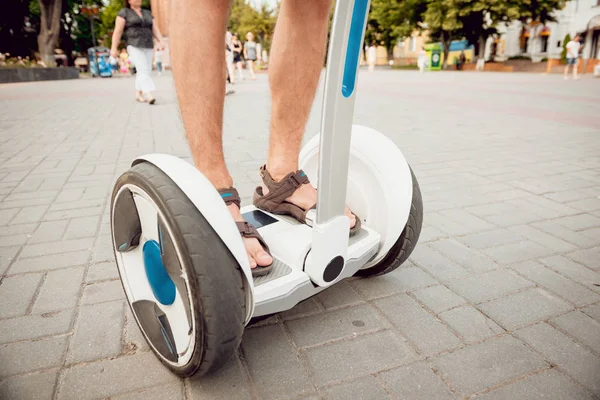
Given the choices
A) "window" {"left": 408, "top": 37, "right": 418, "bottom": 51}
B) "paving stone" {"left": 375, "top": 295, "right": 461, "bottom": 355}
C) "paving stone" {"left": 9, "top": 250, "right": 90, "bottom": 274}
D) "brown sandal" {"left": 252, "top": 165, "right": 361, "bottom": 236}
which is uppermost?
"window" {"left": 408, "top": 37, "right": 418, "bottom": 51}

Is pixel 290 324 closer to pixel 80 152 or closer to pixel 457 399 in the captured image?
pixel 457 399

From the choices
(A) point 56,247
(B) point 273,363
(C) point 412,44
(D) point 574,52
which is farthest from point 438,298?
(C) point 412,44

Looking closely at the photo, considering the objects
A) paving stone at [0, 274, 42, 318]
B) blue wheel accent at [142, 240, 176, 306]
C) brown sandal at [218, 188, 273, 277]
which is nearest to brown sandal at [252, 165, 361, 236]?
brown sandal at [218, 188, 273, 277]

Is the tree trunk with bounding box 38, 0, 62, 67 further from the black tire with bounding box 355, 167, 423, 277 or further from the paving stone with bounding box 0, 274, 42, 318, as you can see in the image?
the black tire with bounding box 355, 167, 423, 277

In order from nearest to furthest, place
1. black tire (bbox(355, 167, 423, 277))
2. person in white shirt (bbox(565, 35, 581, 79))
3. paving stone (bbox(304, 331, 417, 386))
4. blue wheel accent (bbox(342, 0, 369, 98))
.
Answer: blue wheel accent (bbox(342, 0, 369, 98)) → paving stone (bbox(304, 331, 417, 386)) → black tire (bbox(355, 167, 423, 277)) → person in white shirt (bbox(565, 35, 581, 79))

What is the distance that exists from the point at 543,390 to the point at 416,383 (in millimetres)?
368

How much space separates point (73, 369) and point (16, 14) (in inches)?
1581

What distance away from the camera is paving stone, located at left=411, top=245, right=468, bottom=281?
1.93 m

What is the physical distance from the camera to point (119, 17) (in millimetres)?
7594

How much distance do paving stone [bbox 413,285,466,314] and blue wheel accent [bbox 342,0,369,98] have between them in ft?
3.25

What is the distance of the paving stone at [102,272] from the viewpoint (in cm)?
192

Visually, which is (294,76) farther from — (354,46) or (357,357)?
(357,357)

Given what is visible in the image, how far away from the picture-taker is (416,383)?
1272 millimetres

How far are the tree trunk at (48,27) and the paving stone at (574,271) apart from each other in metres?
27.8
